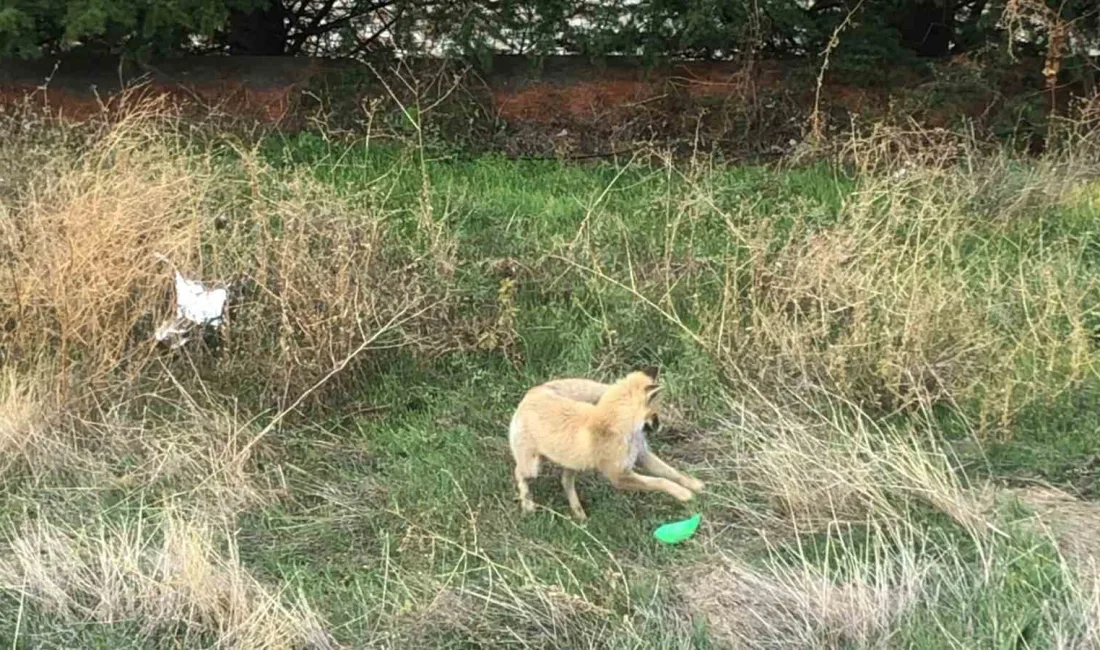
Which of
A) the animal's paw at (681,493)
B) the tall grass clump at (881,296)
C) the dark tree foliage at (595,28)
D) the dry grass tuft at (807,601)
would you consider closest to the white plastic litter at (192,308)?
the tall grass clump at (881,296)

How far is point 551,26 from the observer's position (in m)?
10.5

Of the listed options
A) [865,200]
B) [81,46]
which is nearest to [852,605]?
[865,200]

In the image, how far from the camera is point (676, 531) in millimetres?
4273

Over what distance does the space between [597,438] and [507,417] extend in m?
1.07

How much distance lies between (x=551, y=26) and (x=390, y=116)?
175 centimetres

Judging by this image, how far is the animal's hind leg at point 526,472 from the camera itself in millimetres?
4473

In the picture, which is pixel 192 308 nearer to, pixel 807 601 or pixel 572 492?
pixel 572 492

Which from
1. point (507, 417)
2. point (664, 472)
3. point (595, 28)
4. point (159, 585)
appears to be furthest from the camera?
point (595, 28)

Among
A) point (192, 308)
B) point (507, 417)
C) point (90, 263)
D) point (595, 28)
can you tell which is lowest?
point (507, 417)

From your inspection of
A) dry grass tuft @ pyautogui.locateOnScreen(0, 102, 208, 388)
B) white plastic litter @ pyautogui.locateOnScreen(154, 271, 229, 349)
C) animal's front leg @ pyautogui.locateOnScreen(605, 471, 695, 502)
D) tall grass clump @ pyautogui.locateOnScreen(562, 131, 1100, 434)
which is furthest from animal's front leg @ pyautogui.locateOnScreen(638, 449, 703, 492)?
dry grass tuft @ pyautogui.locateOnScreen(0, 102, 208, 388)

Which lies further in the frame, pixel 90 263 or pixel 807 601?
pixel 90 263

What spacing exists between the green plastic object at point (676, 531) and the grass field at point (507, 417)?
0.12 feet

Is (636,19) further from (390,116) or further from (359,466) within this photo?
(359,466)

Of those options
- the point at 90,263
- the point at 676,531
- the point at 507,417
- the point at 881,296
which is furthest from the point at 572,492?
the point at 90,263
